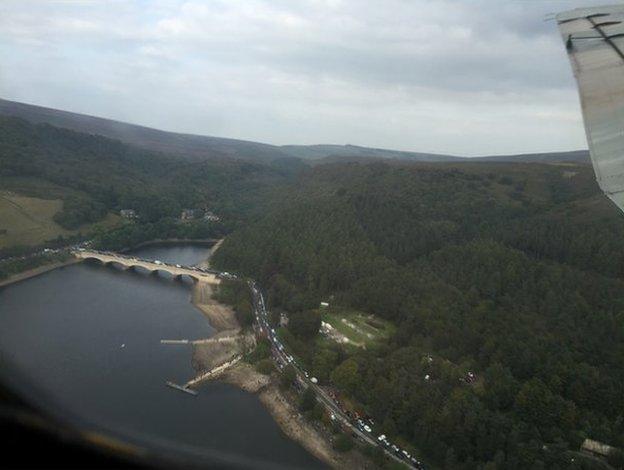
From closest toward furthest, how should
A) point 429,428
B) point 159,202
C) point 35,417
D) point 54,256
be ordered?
1. point 35,417
2. point 429,428
3. point 54,256
4. point 159,202

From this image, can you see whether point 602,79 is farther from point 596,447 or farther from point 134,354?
point 134,354

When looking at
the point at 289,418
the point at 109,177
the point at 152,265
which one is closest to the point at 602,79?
the point at 289,418

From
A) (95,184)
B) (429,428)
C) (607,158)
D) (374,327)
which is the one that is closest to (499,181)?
(374,327)

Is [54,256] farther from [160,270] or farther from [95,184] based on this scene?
[95,184]

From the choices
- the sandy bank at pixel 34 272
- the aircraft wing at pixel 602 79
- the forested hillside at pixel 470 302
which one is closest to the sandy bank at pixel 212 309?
the forested hillside at pixel 470 302

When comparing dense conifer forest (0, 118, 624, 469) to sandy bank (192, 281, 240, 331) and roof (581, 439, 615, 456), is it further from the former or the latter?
sandy bank (192, 281, 240, 331)

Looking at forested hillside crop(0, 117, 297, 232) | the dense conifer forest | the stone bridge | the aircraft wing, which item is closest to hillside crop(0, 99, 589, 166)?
forested hillside crop(0, 117, 297, 232)
